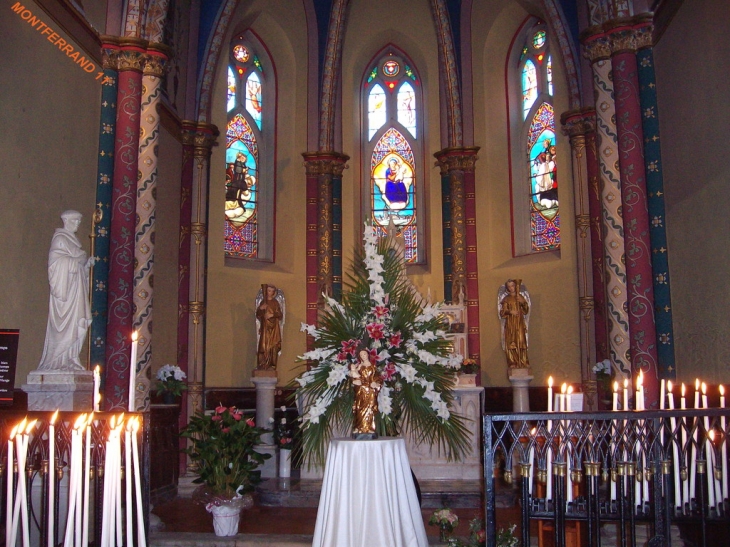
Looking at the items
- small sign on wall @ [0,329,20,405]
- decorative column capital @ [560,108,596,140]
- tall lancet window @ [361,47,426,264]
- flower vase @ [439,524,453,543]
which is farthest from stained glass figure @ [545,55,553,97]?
small sign on wall @ [0,329,20,405]

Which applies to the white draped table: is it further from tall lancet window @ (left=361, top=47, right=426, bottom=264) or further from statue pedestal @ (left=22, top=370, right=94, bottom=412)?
tall lancet window @ (left=361, top=47, right=426, bottom=264)

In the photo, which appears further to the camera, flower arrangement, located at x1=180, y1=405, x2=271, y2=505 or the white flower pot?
flower arrangement, located at x1=180, y1=405, x2=271, y2=505

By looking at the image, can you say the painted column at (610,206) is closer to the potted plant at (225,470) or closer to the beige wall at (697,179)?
the beige wall at (697,179)

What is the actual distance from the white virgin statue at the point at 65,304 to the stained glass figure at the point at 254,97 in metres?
8.38

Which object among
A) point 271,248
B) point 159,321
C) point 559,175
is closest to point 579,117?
→ point 559,175

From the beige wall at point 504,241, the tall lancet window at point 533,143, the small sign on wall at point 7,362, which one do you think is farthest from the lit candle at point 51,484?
the tall lancet window at point 533,143

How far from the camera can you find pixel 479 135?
49.1ft

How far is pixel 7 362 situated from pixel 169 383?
458 centimetres

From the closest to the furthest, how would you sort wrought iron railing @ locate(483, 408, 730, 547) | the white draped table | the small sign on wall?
wrought iron railing @ locate(483, 408, 730, 547), the white draped table, the small sign on wall

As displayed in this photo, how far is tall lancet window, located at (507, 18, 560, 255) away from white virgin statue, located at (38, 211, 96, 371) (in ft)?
29.6

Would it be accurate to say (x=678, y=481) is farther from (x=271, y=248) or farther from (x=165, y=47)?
(x=271, y=248)

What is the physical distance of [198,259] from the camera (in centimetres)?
1313

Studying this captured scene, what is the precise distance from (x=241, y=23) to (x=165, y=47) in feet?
16.6

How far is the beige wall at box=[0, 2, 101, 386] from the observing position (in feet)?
24.4
